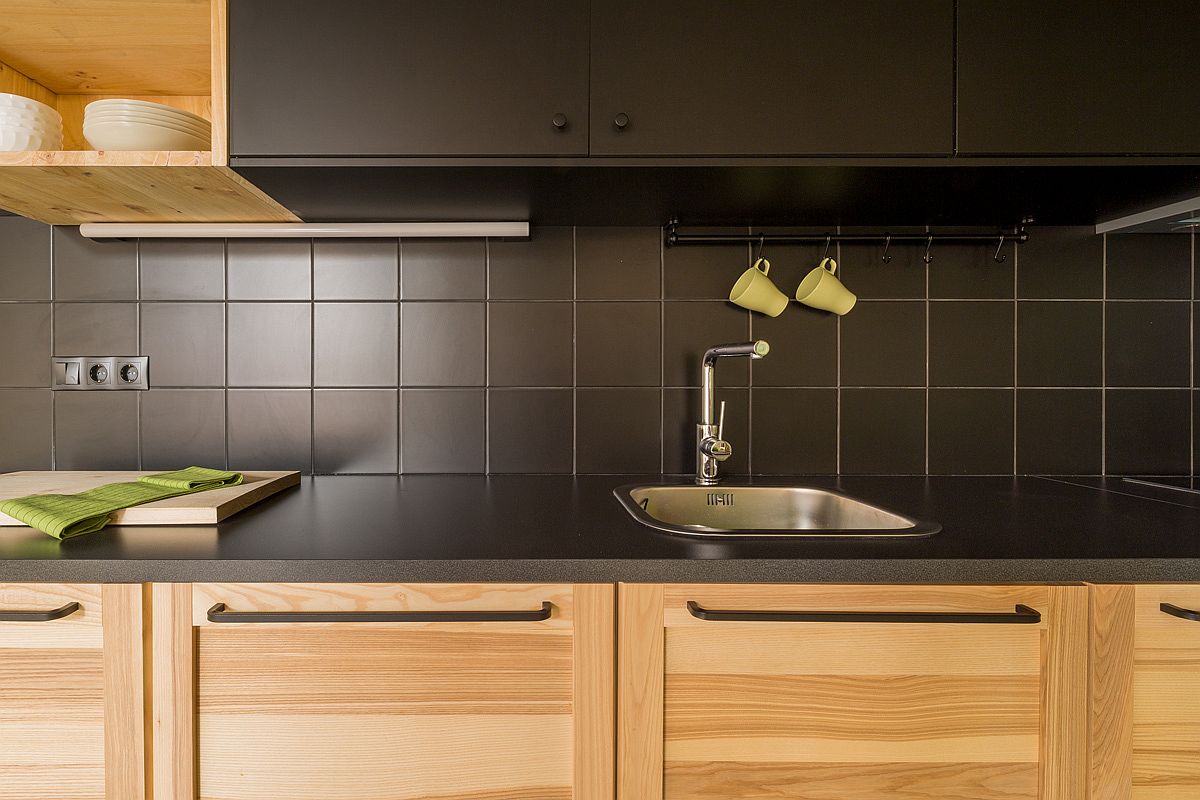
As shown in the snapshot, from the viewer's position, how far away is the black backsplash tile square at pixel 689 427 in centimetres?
143

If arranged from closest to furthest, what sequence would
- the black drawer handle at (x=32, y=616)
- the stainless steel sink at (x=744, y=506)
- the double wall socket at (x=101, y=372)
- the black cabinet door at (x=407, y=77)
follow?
the black drawer handle at (x=32, y=616) → the black cabinet door at (x=407, y=77) → the stainless steel sink at (x=744, y=506) → the double wall socket at (x=101, y=372)

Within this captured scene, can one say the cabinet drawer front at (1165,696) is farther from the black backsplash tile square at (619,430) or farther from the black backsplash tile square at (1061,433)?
the black backsplash tile square at (619,430)

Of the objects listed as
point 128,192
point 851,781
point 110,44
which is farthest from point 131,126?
point 851,781

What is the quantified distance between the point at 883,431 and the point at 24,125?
5.66 feet

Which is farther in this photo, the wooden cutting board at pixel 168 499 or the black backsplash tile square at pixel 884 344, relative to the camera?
the black backsplash tile square at pixel 884 344

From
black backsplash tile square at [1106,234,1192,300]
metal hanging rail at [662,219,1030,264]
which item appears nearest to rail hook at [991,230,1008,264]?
metal hanging rail at [662,219,1030,264]

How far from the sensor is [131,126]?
106 cm

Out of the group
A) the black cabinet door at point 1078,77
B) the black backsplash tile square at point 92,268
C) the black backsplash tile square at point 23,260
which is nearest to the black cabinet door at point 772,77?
the black cabinet door at point 1078,77

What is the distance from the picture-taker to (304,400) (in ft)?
4.67

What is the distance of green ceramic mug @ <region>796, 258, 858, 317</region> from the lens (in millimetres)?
1344

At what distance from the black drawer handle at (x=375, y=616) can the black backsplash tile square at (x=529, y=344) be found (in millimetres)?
715

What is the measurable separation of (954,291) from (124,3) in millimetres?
1692

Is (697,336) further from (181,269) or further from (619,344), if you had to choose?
(181,269)

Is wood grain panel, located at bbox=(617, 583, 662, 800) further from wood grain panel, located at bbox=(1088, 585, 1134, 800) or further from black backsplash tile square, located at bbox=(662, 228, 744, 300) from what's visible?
black backsplash tile square, located at bbox=(662, 228, 744, 300)
